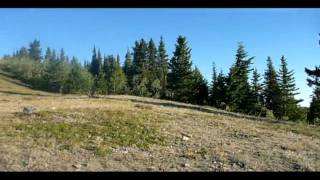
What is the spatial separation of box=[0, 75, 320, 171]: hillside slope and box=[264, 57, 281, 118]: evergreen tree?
167 feet

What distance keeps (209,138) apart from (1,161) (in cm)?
897

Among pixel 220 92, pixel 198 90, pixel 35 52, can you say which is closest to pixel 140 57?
pixel 198 90

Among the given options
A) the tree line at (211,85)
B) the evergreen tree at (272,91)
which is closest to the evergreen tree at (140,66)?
the tree line at (211,85)

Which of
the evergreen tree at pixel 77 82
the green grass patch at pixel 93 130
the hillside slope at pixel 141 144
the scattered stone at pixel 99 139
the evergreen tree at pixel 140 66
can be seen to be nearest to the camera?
the hillside slope at pixel 141 144

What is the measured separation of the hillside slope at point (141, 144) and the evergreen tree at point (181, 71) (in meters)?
51.7

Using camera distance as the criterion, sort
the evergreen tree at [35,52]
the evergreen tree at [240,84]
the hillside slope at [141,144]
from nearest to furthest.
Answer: the hillside slope at [141,144], the evergreen tree at [240,84], the evergreen tree at [35,52]

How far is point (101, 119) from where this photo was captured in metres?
21.3

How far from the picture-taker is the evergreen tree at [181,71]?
74812mm

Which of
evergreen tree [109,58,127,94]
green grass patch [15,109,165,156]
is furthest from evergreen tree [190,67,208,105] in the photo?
green grass patch [15,109,165,156]

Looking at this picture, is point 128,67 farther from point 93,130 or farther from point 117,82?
point 93,130

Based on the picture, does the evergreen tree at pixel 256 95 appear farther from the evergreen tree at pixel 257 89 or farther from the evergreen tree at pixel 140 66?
the evergreen tree at pixel 140 66

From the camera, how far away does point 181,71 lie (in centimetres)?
7500

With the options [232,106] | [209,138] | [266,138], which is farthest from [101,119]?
[232,106]
